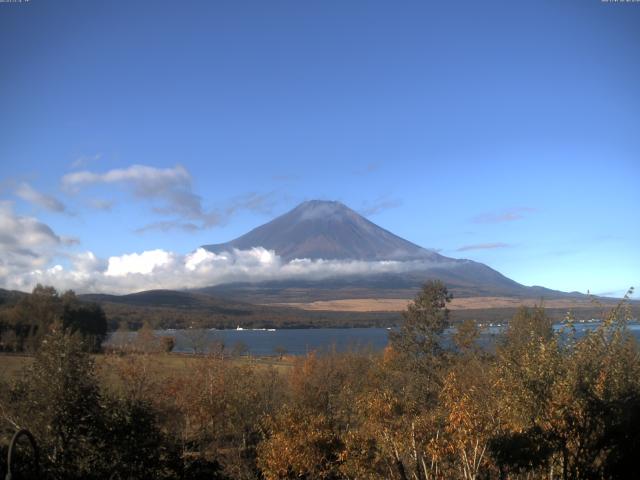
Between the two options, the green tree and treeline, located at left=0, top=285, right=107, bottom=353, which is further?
treeline, located at left=0, top=285, right=107, bottom=353

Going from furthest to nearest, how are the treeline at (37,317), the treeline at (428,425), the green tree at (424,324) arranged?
the treeline at (37,317) → the green tree at (424,324) → the treeline at (428,425)

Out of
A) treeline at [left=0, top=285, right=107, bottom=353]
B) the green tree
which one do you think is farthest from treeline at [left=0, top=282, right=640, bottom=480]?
treeline at [left=0, top=285, right=107, bottom=353]

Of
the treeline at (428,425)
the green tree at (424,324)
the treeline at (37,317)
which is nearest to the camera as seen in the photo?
the treeline at (428,425)

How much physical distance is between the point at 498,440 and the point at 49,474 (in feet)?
38.2

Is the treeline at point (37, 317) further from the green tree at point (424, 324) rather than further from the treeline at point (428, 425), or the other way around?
the treeline at point (428, 425)

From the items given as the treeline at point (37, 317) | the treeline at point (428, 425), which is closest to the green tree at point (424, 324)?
the treeline at point (428, 425)

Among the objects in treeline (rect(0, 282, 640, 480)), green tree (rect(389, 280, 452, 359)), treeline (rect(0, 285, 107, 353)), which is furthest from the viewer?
treeline (rect(0, 285, 107, 353))

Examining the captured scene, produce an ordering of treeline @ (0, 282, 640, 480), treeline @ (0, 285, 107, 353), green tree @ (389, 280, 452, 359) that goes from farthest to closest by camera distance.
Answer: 1. treeline @ (0, 285, 107, 353)
2. green tree @ (389, 280, 452, 359)
3. treeline @ (0, 282, 640, 480)

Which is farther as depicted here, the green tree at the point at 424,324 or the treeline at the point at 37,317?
the treeline at the point at 37,317

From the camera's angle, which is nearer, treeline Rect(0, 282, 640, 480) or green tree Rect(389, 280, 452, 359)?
treeline Rect(0, 282, 640, 480)

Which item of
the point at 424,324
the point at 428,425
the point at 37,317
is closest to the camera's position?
the point at 428,425

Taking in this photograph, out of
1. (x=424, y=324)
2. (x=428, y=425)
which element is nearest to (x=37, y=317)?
(x=424, y=324)

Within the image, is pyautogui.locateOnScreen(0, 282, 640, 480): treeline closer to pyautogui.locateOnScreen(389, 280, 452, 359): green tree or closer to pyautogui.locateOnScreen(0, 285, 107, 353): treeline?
pyautogui.locateOnScreen(389, 280, 452, 359): green tree

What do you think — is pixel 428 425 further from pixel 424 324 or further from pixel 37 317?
pixel 37 317
